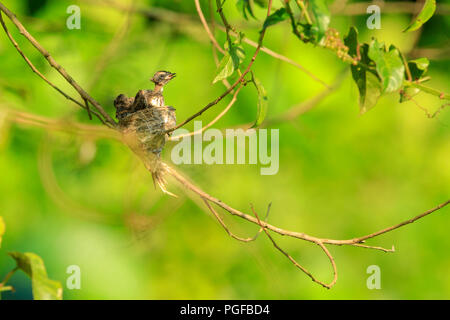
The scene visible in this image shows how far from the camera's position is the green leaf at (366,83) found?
1.19 m

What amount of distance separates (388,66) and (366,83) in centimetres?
17

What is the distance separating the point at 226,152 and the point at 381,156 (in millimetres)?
1277

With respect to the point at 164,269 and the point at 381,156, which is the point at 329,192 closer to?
the point at 381,156

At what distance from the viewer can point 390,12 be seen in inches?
142

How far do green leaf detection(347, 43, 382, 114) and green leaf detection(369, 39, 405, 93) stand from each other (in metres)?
0.10

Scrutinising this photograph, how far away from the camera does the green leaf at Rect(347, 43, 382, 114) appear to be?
→ 1.19 metres
